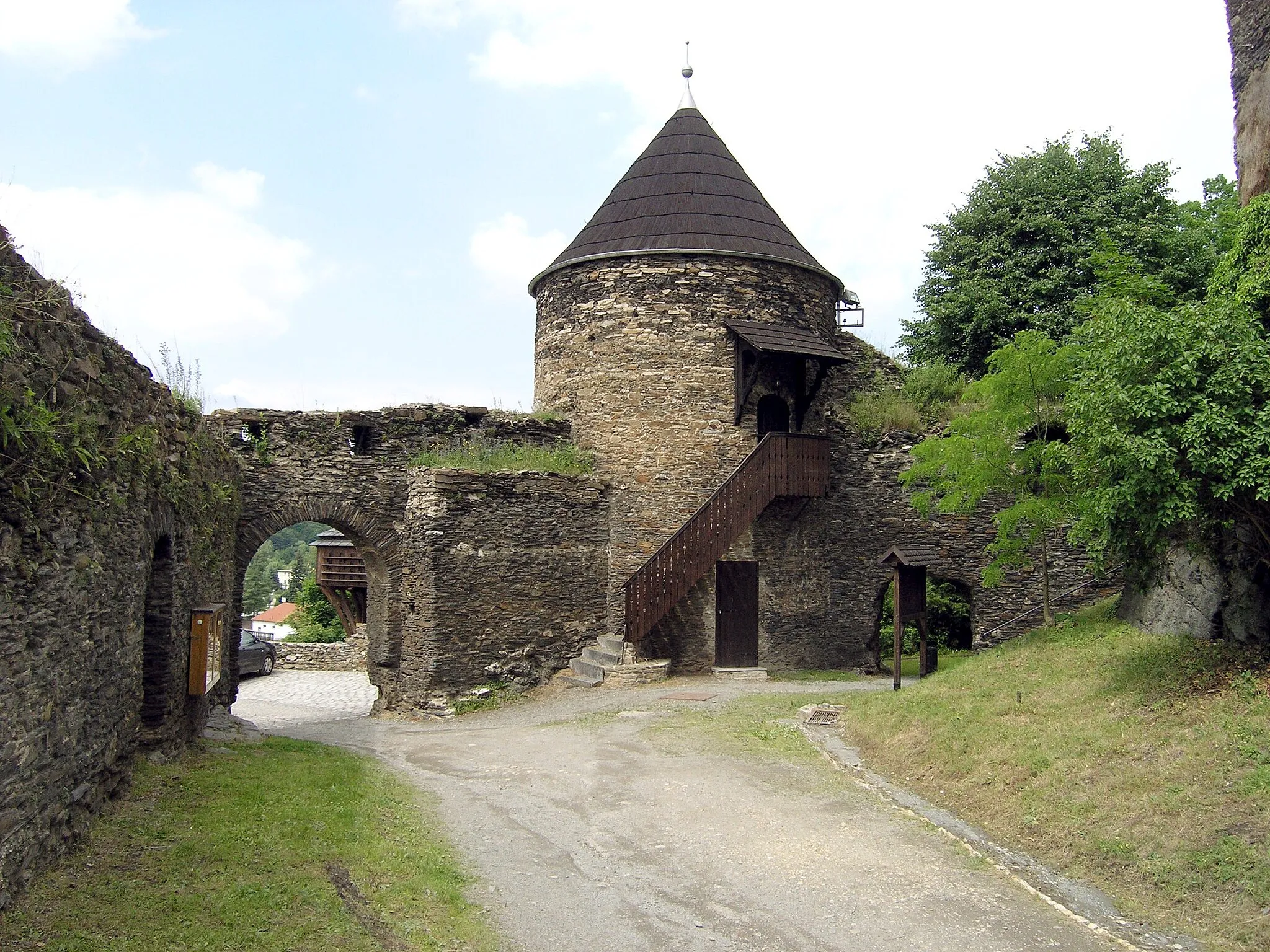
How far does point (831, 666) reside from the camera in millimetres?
19812

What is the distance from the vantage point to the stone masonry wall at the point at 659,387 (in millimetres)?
19172

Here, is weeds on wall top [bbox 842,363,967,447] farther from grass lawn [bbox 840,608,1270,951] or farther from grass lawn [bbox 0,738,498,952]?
grass lawn [bbox 0,738,498,952]

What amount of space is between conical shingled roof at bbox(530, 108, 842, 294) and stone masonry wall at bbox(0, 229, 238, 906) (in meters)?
11.4

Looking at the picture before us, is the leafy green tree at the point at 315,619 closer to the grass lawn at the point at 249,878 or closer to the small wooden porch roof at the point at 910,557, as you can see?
the small wooden porch roof at the point at 910,557

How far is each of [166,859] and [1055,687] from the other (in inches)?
350

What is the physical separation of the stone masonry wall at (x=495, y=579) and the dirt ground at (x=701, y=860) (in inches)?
174

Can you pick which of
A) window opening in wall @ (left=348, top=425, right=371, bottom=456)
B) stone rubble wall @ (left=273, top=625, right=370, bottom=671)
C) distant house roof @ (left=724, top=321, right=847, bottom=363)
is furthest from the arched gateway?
stone rubble wall @ (left=273, top=625, right=370, bottom=671)

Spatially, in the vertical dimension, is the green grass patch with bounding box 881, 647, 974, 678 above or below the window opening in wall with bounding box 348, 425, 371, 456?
below

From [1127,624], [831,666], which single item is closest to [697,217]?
[831,666]

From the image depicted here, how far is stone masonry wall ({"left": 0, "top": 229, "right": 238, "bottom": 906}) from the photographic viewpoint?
5.69 meters

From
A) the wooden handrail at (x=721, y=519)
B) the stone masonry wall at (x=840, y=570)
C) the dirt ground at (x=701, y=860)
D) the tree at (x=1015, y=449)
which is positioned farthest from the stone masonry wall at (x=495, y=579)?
the tree at (x=1015, y=449)

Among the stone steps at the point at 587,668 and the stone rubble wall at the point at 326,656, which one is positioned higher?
the stone steps at the point at 587,668

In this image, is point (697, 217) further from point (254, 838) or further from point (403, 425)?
point (254, 838)

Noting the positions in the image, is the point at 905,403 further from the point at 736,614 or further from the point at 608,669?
the point at 608,669
